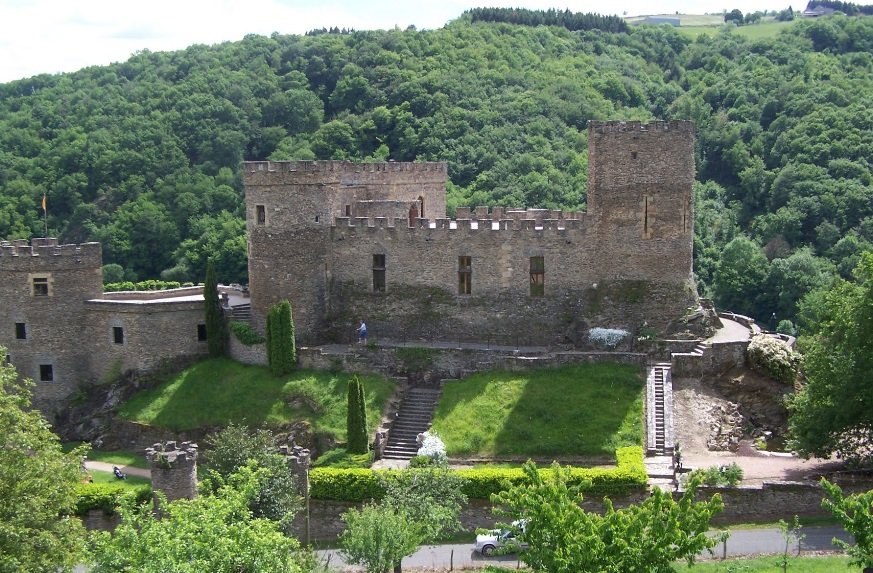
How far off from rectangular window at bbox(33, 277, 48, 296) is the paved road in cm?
2077

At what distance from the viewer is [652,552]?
2589 centimetres

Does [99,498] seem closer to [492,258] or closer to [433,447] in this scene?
[433,447]

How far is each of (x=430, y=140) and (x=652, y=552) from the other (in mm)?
63134

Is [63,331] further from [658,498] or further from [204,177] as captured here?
[204,177]

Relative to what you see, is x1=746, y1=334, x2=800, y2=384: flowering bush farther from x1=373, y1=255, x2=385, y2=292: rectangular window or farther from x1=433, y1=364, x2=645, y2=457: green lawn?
x1=373, y1=255, x2=385, y2=292: rectangular window

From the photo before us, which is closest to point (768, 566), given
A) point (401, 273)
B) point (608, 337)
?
point (608, 337)

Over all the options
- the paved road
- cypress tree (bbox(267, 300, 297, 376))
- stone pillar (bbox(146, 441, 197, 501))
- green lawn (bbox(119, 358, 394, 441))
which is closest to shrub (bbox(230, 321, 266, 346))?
green lawn (bbox(119, 358, 394, 441))

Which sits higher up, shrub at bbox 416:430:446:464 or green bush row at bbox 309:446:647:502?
shrub at bbox 416:430:446:464

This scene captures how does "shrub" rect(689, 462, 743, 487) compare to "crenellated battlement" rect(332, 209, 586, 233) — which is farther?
"crenellated battlement" rect(332, 209, 586, 233)

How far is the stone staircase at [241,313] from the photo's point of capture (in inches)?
1973

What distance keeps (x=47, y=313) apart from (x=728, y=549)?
103 feet

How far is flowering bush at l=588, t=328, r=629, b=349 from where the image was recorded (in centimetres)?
4631

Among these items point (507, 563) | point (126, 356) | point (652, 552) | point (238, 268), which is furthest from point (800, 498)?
point (238, 268)

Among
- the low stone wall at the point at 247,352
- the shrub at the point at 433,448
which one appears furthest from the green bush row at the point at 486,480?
the low stone wall at the point at 247,352
